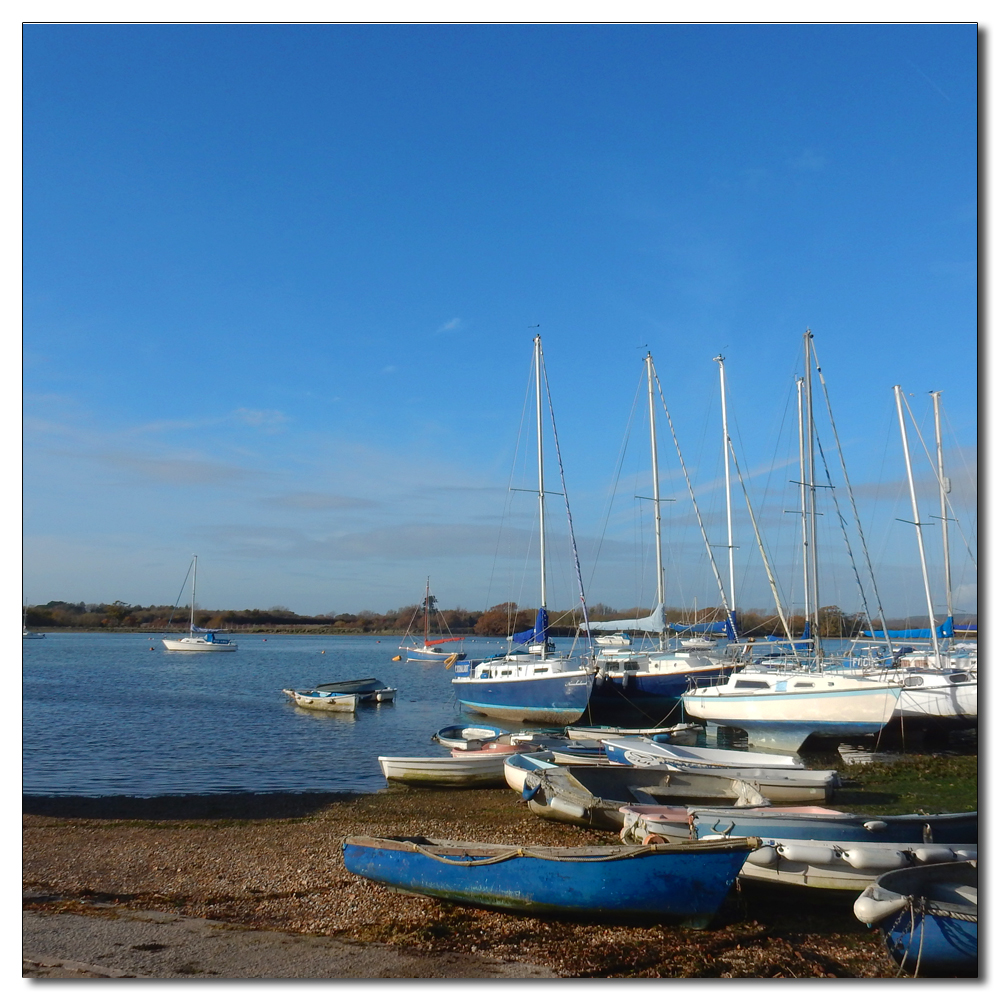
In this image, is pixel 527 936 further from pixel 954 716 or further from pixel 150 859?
pixel 954 716

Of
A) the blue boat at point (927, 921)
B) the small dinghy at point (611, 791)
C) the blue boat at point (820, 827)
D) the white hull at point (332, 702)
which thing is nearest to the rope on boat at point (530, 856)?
the blue boat at point (820, 827)

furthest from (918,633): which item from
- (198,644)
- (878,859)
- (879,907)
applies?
(198,644)

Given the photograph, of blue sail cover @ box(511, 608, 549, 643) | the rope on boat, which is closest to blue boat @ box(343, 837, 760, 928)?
the rope on boat

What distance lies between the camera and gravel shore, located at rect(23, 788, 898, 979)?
6613 millimetres

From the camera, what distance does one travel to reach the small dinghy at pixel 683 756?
14.1 metres

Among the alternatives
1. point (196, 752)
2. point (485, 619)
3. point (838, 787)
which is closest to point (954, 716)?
point (838, 787)

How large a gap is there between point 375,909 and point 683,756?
8.35 metres

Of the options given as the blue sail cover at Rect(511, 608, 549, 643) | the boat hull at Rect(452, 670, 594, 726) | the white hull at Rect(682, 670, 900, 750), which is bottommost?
the boat hull at Rect(452, 670, 594, 726)

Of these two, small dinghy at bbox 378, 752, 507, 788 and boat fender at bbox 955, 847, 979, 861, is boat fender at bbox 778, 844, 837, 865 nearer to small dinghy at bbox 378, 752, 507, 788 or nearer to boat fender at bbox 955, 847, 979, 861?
boat fender at bbox 955, 847, 979, 861

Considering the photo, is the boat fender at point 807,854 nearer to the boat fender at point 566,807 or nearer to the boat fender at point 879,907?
the boat fender at point 879,907

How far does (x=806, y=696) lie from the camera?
1966 centimetres

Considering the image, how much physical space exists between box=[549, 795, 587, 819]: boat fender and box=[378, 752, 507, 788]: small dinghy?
165 inches

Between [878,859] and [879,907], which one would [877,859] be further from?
[879,907]

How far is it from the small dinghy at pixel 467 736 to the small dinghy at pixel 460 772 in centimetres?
256
